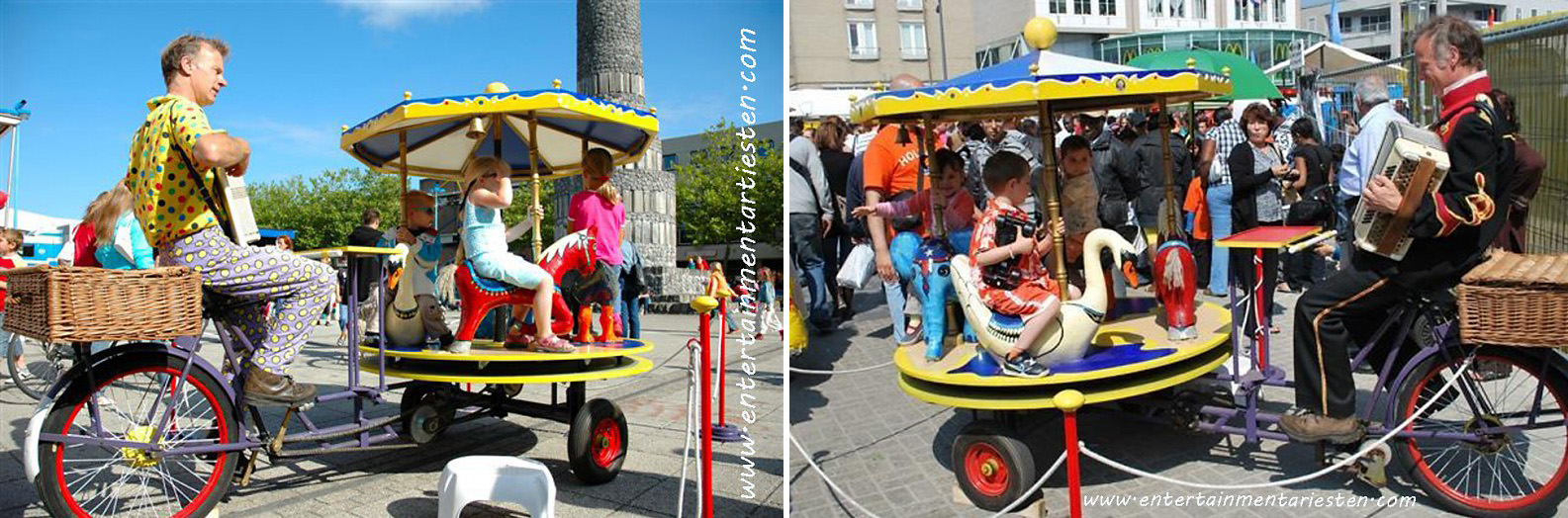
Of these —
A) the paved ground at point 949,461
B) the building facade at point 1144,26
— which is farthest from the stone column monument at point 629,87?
the building facade at point 1144,26

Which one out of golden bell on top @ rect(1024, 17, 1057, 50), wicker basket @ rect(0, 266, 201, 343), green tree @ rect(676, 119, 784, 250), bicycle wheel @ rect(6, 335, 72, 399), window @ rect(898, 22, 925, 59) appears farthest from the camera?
window @ rect(898, 22, 925, 59)

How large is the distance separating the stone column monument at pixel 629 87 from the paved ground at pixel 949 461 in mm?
13634

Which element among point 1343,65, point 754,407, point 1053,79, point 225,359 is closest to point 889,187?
point 754,407

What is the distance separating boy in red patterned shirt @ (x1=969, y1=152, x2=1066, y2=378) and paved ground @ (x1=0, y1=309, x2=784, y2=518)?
58.5 inches

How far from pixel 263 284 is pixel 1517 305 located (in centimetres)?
531

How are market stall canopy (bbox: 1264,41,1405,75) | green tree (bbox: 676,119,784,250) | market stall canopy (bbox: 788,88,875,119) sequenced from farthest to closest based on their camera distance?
1. green tree (bbox: 676,119,784,250)
2. market stall canopy (bbox: 1264,41,1405,75)
3. market stall canopy (bbox: 788,88,875,119)

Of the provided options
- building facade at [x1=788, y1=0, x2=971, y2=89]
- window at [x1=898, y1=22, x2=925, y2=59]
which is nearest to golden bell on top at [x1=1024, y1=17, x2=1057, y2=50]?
building facade at [x1=788, y1=0, x2=971, y2=89]

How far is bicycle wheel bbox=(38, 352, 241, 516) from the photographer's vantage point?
408 centimetres

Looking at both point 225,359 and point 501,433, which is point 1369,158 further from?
point 225,359

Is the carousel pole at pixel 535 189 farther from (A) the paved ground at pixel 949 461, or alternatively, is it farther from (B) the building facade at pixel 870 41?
(B) the building facade at pixel 870 41

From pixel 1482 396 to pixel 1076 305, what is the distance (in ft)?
5.70

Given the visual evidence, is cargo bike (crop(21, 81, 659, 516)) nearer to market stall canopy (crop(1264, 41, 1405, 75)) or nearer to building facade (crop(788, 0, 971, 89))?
building facade (crop(788, 0, 971, 89))

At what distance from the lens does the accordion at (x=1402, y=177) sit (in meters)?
4.09

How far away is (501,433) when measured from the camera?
21.4 feet
